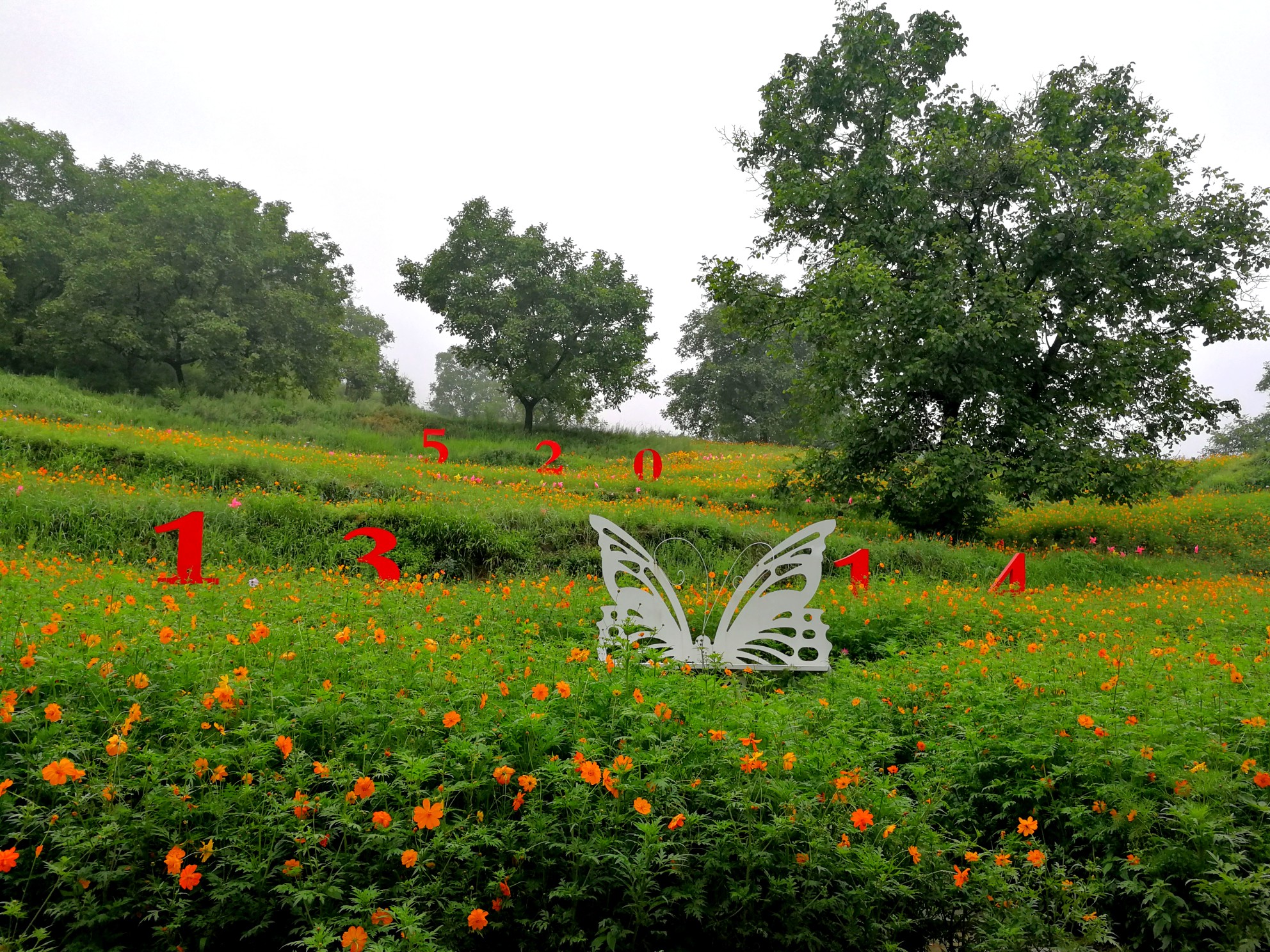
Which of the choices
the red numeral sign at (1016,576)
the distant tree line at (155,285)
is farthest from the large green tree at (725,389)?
the red numeral sign at (1016,576)

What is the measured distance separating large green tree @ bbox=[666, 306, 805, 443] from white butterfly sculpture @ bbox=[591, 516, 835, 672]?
28151mm

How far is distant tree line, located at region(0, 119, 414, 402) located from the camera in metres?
19.8

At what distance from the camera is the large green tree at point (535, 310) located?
2441 centimetres

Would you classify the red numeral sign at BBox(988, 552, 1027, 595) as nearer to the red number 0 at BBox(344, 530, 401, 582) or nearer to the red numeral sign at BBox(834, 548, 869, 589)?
the red numeral sign at BBox(834, 548, 869, 589)

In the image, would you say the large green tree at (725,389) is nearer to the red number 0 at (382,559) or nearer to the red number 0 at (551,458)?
the red number 0 at (551,458)

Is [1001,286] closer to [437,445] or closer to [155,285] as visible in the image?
[437,445]

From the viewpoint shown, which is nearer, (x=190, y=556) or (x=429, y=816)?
(x=429, y=816)

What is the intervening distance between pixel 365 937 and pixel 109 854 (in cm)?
96

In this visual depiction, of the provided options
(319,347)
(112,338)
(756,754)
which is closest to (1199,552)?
(756,754)

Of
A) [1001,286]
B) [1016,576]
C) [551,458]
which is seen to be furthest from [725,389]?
[1016,576]

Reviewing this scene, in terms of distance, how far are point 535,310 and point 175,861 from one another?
23.9 metres

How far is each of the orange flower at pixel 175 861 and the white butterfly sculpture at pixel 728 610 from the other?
2712 mm

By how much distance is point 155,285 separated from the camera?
20.3 m

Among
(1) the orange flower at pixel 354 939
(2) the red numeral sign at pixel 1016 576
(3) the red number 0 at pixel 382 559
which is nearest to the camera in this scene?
(1) the orange flower at pixel 354 939
